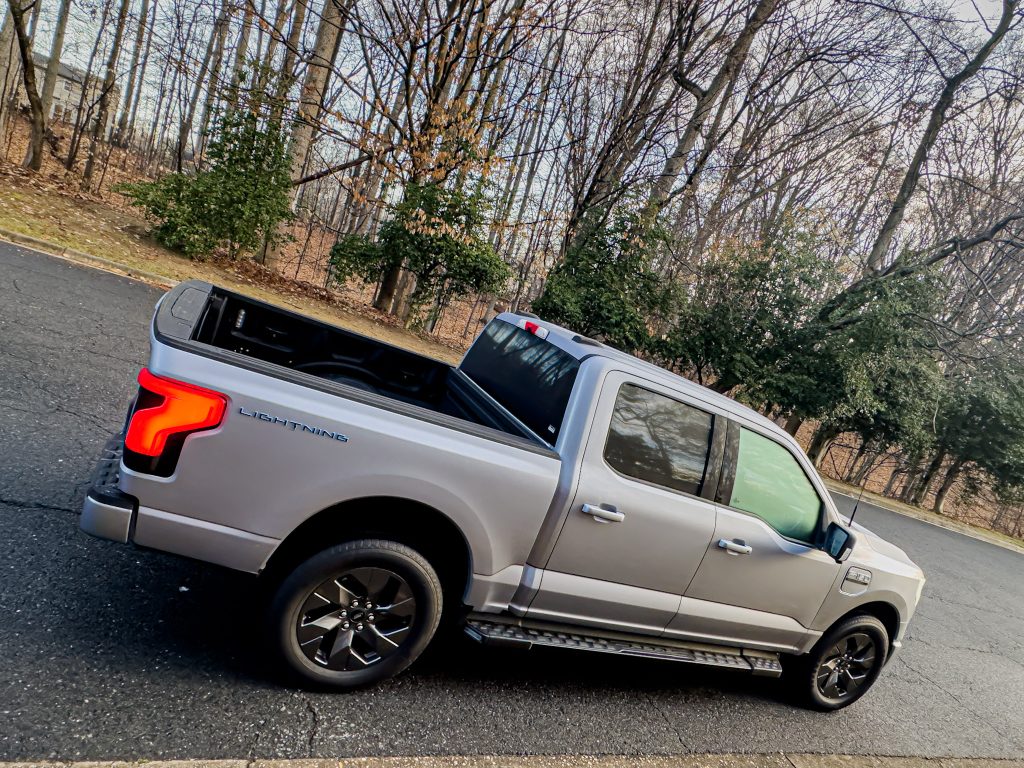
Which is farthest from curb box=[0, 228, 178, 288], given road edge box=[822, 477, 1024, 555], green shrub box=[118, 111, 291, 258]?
road edge box=[822, 477, 1024, 555]

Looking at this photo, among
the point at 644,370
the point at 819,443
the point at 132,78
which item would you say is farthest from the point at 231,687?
the point at 132,78

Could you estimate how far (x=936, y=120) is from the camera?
15.7m

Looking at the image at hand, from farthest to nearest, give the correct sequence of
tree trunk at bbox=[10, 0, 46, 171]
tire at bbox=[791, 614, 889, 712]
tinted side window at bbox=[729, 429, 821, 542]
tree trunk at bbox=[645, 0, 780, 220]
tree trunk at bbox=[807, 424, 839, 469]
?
1. tree trunk at bbox=[807, 424, 839, 469]
2. tree trunk at bbox=[10, 0, 46, 171]
3. tree trunk at bbox=[645, 0, 780, 220]
4. tire at bbox=[791, 614, 889, 712]
5. tinted side window at bbox=[729, 429, 821, 542]

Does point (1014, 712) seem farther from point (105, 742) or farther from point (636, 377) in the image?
point (105, 742)

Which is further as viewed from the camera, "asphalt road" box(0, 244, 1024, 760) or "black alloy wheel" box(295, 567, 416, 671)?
"black alloy wheel" box(295, 567, 416, 671)

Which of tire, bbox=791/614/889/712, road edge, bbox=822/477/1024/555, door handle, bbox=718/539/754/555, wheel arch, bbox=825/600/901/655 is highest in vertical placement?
door handle, bbox=718/539/754/555

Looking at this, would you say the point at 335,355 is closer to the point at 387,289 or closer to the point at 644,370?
the point at 644,370

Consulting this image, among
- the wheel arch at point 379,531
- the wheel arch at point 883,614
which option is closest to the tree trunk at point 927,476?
the wheel arch at point 883,614

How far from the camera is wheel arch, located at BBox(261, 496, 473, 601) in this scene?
2.67 metres

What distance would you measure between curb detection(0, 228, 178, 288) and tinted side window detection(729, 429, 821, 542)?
1063 cm

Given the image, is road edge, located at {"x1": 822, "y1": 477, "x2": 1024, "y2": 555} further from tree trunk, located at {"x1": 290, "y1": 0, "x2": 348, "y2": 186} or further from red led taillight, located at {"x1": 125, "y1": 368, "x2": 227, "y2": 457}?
red led taillight, located at {"x1": 125, "y1": 368, "x2": 227, "y2": 457}

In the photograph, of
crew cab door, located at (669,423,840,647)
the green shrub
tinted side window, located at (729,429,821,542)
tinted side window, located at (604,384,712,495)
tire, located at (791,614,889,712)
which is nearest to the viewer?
tinted side window, located at (604,384,712,495)

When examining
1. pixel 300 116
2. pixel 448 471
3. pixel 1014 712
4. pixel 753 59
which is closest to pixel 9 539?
pixel 448 471

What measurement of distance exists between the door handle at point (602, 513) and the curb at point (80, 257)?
410 inches
